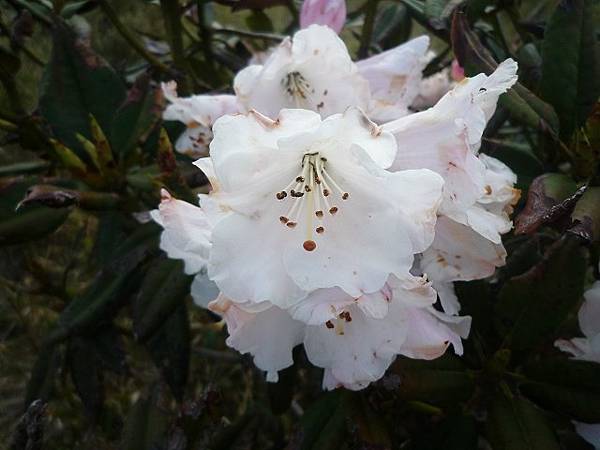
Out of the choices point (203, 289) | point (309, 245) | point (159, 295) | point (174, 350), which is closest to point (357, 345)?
point (309, 245)

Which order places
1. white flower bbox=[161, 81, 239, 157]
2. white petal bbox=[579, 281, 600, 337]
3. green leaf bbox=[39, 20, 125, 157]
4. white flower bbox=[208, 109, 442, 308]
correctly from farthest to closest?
green leaf bbox=[39, 20, 125, 157]
white flower bbox=[161, 81, 239, 157]
white petal bbox=[579, 281, 600, 337]
white flower bbox=[208, 109, 442, 308]

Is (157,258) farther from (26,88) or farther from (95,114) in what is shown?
(26,88)

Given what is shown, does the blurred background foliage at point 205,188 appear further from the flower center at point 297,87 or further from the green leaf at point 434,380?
the flower center at point 297,87

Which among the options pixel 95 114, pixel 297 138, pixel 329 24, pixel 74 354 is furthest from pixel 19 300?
pixel 297 138

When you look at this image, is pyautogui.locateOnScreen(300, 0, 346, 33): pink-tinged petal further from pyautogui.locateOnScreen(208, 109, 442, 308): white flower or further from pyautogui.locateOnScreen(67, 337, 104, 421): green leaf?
pyautogui.locateOnScreen(67, 337, 104, 421): green leaf

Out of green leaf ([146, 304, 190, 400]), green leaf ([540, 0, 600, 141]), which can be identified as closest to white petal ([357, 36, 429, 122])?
green leaf ([540, 0, 600, 141])

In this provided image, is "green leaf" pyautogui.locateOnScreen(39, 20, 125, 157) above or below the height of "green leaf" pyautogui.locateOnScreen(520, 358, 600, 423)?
above

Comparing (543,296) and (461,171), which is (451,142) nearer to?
(461,171)
